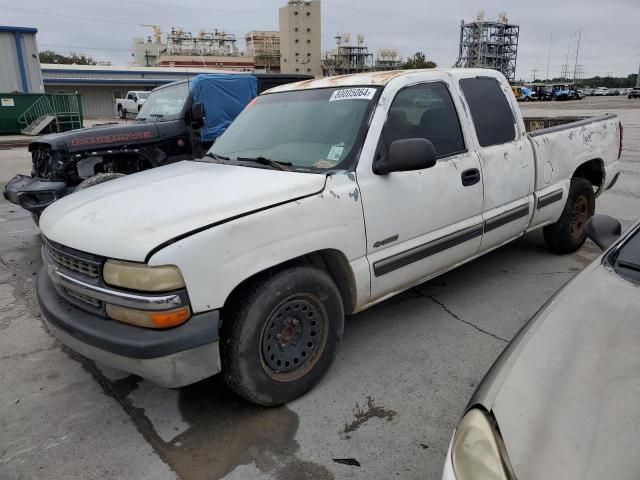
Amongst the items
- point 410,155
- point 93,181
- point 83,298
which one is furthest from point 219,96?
point 83,298

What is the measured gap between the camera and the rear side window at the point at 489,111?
3.92 meters

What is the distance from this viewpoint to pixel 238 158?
3539 mm

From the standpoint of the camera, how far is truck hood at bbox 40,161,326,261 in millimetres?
2405

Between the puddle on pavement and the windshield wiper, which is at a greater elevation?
the windshield wiper

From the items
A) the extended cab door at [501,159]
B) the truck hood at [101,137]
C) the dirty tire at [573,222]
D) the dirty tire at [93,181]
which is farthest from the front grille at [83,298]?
the dirty tire at [573,222]

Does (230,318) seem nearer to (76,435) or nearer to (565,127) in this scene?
(76,435)

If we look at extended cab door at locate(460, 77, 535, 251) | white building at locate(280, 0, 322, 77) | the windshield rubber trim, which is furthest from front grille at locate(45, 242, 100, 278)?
white building at locate(280, 0, 322, 77)

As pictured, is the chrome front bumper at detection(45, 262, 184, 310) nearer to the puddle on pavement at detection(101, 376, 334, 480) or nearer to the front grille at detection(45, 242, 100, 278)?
the front grille at detection(45, 242, 100, 278)

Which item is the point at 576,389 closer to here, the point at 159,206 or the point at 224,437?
the point at 224,437

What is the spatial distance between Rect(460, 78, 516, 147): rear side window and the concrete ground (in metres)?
1.35

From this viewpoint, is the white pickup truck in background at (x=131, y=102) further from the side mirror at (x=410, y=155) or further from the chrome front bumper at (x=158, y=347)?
the chrome front bumper at (x=158, y=347)

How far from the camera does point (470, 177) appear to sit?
3678 mm

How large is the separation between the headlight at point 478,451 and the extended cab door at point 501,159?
2532mm

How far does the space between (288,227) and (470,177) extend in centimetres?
168
